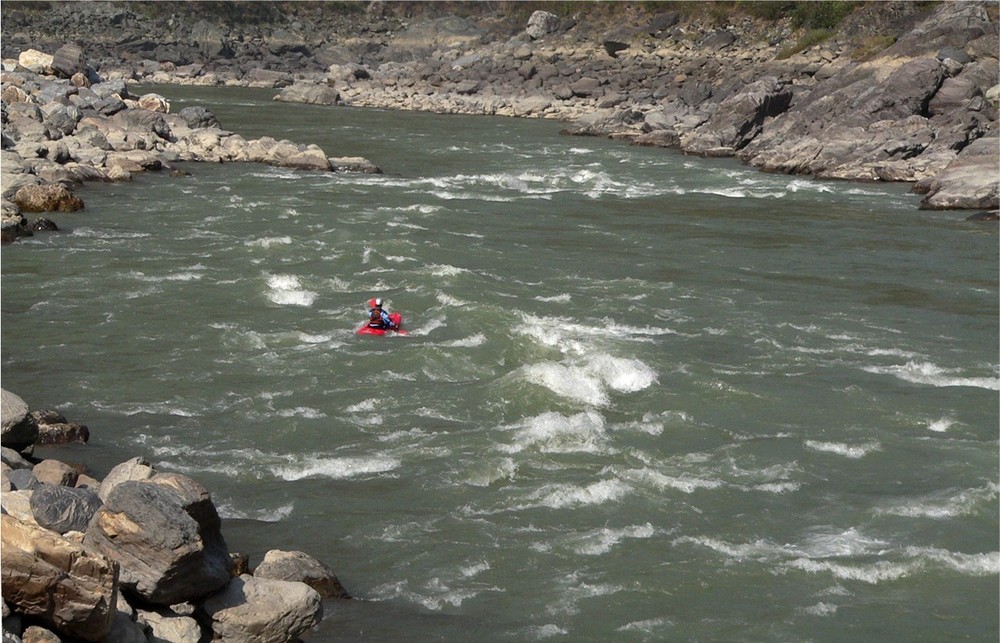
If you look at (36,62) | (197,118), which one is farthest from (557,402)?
(36,62)

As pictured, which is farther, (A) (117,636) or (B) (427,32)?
(B) (427,32)

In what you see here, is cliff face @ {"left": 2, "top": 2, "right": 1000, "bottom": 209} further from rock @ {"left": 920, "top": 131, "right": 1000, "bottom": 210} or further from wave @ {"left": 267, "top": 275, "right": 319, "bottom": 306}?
wave @ {"left": 267, "top": 275, "right": 319, "bottom": 306}

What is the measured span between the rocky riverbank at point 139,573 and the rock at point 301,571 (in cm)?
1

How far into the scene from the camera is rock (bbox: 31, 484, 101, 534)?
9125 mm

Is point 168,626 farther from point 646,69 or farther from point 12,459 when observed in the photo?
point 646,69

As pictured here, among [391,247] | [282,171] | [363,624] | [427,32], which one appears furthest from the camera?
[427,32]

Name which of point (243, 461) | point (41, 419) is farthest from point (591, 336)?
point (41, 419)

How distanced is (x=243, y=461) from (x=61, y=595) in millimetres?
6739

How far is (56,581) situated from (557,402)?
9496 mm

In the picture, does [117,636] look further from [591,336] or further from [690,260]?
[690,260]

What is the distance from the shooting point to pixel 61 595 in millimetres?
7410

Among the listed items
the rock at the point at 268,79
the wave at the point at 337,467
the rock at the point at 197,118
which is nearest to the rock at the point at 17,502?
the wave at the point at 337,467

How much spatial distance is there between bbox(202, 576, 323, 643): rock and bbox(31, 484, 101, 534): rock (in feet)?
4.01

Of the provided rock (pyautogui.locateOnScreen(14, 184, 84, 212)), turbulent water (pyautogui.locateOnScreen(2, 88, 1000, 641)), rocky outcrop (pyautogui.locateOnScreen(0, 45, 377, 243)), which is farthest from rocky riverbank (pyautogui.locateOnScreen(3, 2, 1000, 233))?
turbulent water (pyautogui.locateOnScreen(2, 88, 1000, 641))
